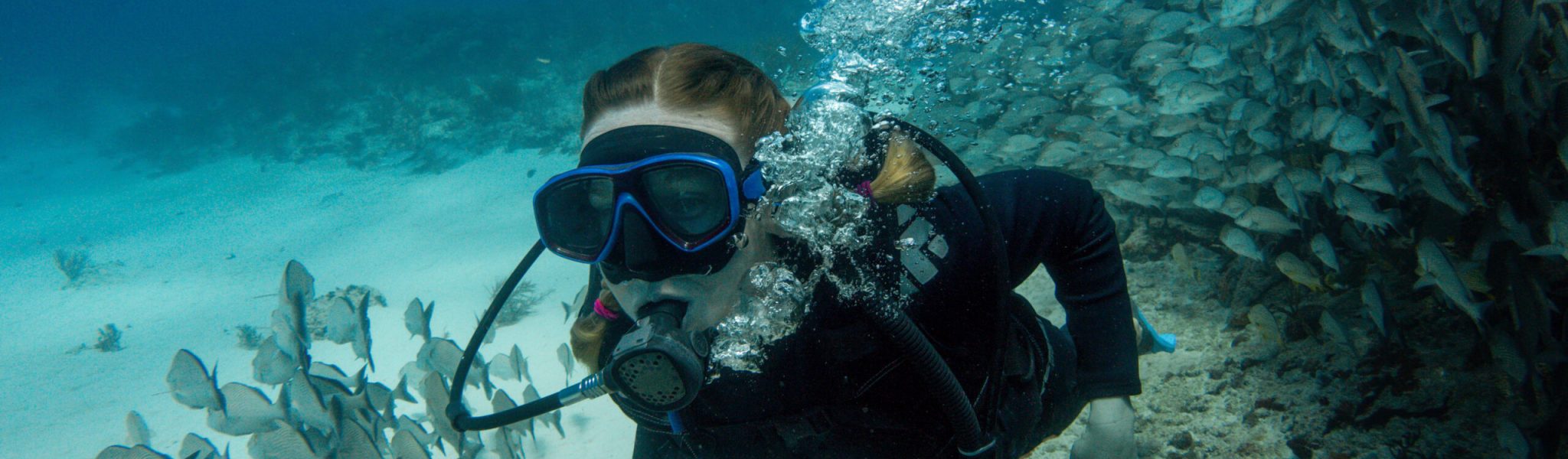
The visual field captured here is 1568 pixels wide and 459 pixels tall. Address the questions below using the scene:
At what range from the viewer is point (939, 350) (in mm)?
1820

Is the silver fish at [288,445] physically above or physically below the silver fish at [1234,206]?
above

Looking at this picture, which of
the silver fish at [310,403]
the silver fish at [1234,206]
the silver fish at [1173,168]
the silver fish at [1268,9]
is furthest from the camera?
the silver fish at [1268,9]

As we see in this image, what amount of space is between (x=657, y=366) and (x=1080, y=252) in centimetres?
134

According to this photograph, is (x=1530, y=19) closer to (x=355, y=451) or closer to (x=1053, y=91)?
(x=1053, y=91)

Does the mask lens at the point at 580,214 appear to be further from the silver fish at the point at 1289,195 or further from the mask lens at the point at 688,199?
the silver fish at the point at 1289,195

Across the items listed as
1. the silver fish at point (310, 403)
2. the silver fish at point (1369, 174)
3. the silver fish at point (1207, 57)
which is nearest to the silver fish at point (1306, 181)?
the silver fish at point (1369, 174)

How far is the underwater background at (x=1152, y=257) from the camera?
2.83 metres

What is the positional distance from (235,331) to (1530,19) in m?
13.1

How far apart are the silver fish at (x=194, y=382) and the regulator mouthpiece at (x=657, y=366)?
2.69 metres

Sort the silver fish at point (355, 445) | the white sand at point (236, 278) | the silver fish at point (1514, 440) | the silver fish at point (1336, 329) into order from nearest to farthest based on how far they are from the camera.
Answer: the silver fish at point (1514, 440) < the silver fish at point (355, 445) < the silver fish at point (1336, 329) < the white sand at point (236, 278)

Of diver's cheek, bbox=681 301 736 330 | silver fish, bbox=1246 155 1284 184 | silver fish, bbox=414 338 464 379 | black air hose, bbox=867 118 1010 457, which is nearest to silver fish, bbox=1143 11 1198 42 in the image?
silver fish, bbox=1246 155 1284 184

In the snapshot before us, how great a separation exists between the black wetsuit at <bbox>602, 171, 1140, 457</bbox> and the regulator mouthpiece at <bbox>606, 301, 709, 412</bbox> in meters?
0.42

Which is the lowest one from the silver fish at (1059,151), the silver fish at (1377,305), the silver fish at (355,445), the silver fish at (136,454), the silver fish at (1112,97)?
the silver fish at (1377,305)

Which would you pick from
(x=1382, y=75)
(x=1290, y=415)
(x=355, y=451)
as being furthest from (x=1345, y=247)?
(x=355, y=451)
